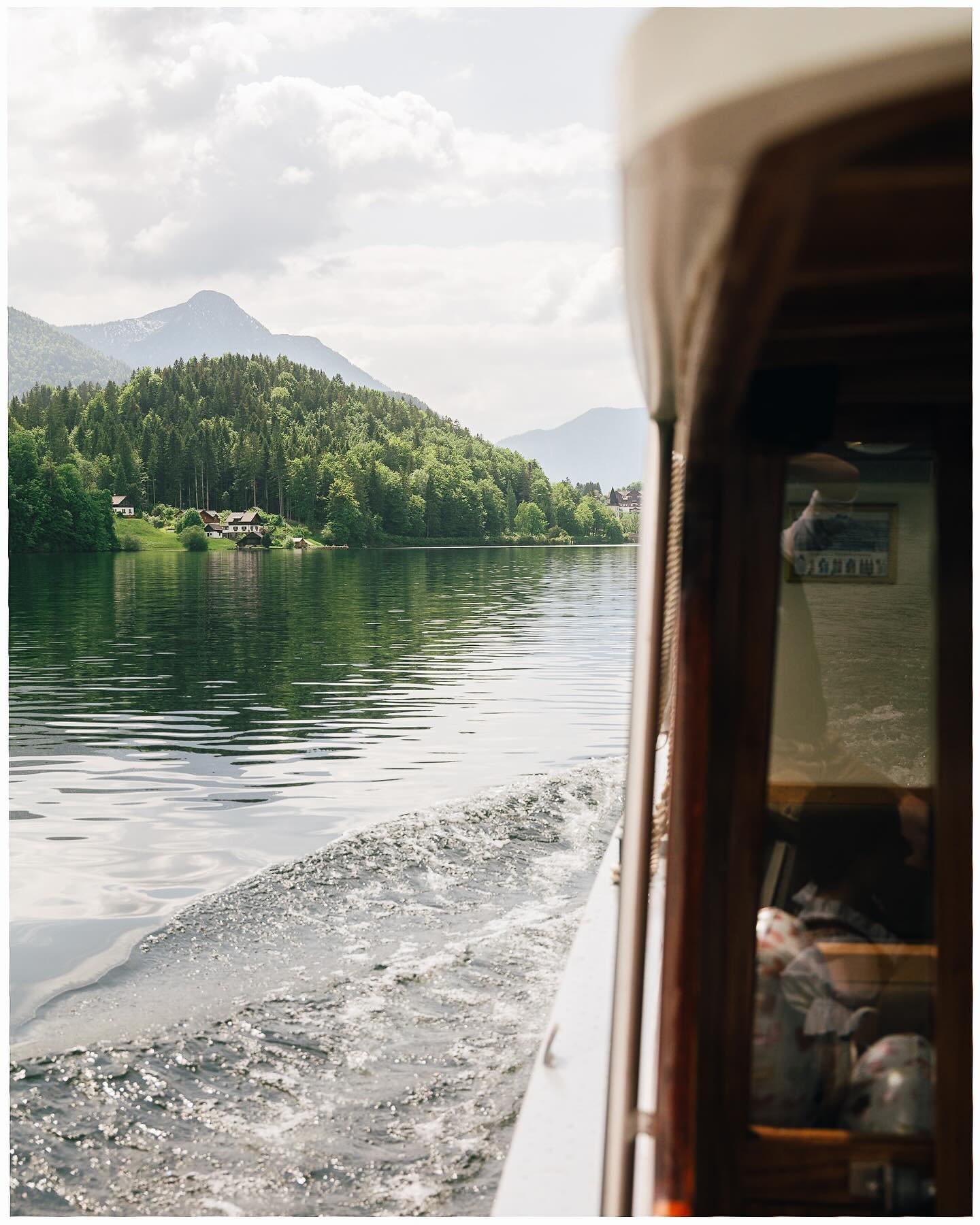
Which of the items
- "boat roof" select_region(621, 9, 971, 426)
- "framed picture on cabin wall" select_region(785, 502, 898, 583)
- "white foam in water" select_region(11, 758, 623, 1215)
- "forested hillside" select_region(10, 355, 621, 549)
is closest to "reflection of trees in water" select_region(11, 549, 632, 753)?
"white foam in water" select_region(11, 758, 623, 1215)

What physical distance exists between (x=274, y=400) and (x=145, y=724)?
118 metres

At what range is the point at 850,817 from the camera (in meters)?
2.67

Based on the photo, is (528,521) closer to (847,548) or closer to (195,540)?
(195,540)

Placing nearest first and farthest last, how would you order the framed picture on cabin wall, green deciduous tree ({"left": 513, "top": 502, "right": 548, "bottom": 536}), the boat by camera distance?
the boat, the framed picture on cabin wall, green deciduous tree ({"left": 513, "top": 502, "right": 548, "bottom": 536})

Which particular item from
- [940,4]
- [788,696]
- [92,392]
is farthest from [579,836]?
[92,392]

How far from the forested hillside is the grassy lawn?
4.19 meters

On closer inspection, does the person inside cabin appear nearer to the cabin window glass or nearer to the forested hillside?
the cabin window glass

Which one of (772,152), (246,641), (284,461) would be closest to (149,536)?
Answer: (284,461)

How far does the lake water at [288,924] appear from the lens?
5410 mm

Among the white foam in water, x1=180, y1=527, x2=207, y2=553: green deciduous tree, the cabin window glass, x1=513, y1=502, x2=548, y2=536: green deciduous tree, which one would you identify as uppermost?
x1=513, y1=502, x2=548, y2=536: green deciduous tree

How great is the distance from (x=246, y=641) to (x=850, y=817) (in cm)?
3057

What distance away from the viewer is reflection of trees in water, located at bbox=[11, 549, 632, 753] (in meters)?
21.1

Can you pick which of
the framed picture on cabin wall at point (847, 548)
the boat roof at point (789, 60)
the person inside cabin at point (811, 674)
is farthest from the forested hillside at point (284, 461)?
the boat roof at point (789, 60)

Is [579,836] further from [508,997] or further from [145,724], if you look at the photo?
[145,724]
